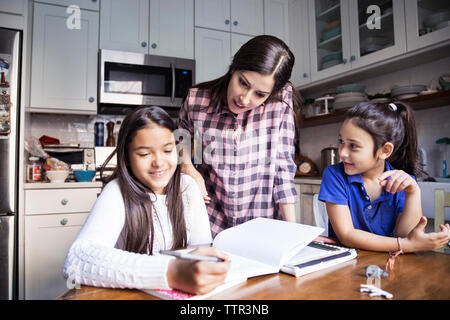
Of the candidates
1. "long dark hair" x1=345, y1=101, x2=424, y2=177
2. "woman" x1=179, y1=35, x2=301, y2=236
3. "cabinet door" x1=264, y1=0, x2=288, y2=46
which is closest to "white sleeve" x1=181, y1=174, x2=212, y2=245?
"woman" x1=179, y1=35, x2=301, y2=236

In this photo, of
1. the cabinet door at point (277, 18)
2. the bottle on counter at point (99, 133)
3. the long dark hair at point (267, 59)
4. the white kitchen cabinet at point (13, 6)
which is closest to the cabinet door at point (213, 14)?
the cabinet door at point (277, 18)

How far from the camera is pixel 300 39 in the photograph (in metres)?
3.07

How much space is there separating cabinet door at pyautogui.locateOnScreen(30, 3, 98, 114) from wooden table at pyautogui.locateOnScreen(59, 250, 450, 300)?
2.21 metres

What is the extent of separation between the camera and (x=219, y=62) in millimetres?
2947

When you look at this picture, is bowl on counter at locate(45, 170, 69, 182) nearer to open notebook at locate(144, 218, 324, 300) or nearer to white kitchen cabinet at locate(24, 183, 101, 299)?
white kitchen cabinet at locate(24, 183, 101, 299)

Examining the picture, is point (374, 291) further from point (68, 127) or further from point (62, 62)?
point (68, 127)

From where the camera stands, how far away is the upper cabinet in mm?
2586

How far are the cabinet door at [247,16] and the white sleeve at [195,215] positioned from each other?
2355 millimetres

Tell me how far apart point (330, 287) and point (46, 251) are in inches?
79.3

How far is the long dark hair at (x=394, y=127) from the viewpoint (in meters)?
1.04

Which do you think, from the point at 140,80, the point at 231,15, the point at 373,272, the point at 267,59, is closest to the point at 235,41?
the point at 231,15

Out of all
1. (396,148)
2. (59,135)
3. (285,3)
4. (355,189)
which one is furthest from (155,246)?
(285,3)

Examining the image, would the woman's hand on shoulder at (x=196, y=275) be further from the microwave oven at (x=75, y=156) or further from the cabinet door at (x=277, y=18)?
the cabinet door at (x=277, y=18)
